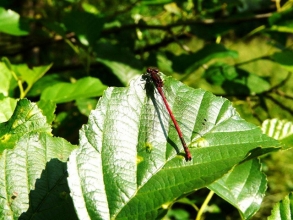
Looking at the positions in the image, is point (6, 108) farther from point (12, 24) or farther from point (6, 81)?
point (12, 24)

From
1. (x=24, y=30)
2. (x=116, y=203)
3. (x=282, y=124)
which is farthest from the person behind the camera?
(x=24, y=30)

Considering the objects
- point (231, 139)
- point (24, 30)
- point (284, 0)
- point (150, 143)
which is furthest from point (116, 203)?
point (284, 0)

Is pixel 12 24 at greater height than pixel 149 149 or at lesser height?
greater

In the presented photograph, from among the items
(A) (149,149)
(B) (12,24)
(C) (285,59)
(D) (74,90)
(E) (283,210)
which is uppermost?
(B) (12,24)

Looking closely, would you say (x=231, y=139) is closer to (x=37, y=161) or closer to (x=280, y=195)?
(x=37, y=161)

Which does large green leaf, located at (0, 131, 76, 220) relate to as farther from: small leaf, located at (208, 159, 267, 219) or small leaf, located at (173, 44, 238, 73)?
small leaf, located at (173, 44, 238, 73)

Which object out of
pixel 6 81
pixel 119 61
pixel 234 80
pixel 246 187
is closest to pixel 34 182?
pixel 246 187
